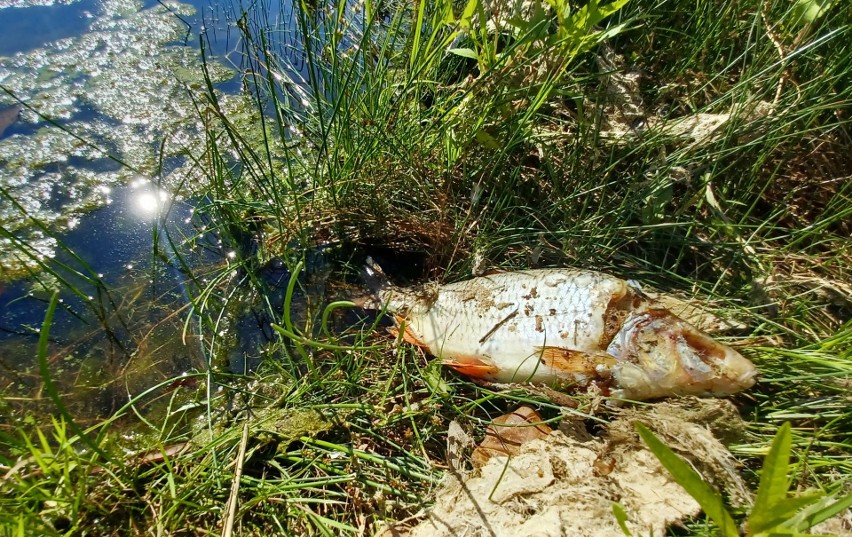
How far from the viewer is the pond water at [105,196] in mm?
1955

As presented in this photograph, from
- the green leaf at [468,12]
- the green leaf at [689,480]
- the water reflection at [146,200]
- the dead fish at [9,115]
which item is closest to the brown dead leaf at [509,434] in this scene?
the green leaf at [689,480]

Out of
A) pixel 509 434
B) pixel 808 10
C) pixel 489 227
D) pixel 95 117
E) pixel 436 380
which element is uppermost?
pixel 808 10

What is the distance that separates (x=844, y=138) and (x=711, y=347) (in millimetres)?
1375

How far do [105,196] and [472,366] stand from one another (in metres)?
1.93

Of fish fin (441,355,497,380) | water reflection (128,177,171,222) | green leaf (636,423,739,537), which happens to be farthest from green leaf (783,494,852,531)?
water reflection (128,177,171,222)

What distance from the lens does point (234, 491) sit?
59.1 inches

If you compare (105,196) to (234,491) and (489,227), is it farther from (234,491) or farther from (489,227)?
(489,227)

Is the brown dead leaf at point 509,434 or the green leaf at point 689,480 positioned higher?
the green leaf at point 689,480

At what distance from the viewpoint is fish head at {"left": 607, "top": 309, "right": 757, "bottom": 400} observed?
5.58 feet

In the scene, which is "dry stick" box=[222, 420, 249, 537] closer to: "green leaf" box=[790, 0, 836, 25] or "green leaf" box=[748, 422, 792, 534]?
"green leaf" box=[748, 422, 792, 534]

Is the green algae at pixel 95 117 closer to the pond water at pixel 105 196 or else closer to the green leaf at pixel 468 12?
the pond water at pixel 105 196

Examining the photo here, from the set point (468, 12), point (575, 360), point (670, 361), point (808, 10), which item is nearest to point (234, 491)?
point (575, 360)

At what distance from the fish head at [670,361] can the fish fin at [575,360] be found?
4 cm

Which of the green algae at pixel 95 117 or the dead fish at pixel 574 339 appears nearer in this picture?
the dead fish at pixel 574 339
